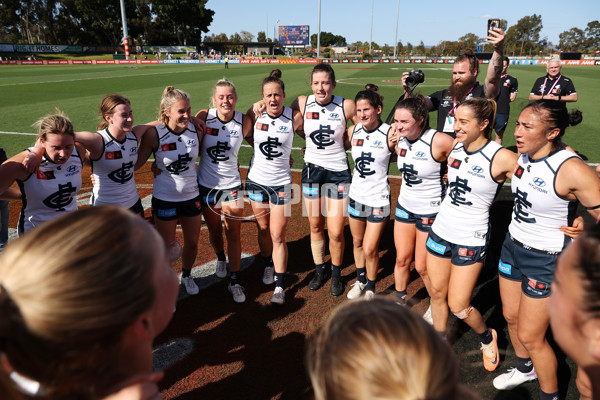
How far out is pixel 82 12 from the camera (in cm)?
7206

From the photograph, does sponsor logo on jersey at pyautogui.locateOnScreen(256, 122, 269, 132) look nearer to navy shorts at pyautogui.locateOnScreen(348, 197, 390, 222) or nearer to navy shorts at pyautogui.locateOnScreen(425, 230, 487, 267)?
navy shorts at pyautogui.locateOnScreen(348, 197, 390, 222)

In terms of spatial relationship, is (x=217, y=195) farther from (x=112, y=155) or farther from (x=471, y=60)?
(x=471, y=60)

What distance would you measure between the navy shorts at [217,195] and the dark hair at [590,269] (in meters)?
3.84

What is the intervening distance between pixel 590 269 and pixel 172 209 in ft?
13.1

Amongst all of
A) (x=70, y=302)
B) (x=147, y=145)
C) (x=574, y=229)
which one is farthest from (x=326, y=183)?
(x=70, y=302)

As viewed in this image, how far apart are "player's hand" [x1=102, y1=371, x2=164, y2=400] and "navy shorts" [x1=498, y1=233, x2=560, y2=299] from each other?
9.41 ft

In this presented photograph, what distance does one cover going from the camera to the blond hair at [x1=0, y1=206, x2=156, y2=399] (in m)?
0.96

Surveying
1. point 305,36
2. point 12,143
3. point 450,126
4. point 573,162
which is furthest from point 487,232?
point 305,36

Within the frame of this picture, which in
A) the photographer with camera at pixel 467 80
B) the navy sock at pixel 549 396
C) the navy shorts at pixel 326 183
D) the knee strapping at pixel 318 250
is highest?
the photographer with camera at pixel 467 80

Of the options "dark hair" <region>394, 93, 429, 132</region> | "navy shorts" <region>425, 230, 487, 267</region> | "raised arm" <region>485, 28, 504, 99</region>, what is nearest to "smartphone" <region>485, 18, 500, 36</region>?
"raised arm" <region>485, 28, 504, 99</region>

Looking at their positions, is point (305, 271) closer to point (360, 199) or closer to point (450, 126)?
point (360, 199)

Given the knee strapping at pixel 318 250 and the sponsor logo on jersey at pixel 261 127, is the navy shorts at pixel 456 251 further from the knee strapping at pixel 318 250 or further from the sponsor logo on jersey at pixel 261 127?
the sponsor logo on jersey at pixel 261 127

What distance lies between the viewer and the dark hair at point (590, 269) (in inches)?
47.6

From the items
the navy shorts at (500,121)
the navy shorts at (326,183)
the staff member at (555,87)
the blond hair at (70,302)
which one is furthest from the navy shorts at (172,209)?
the staff member at (555,87)
